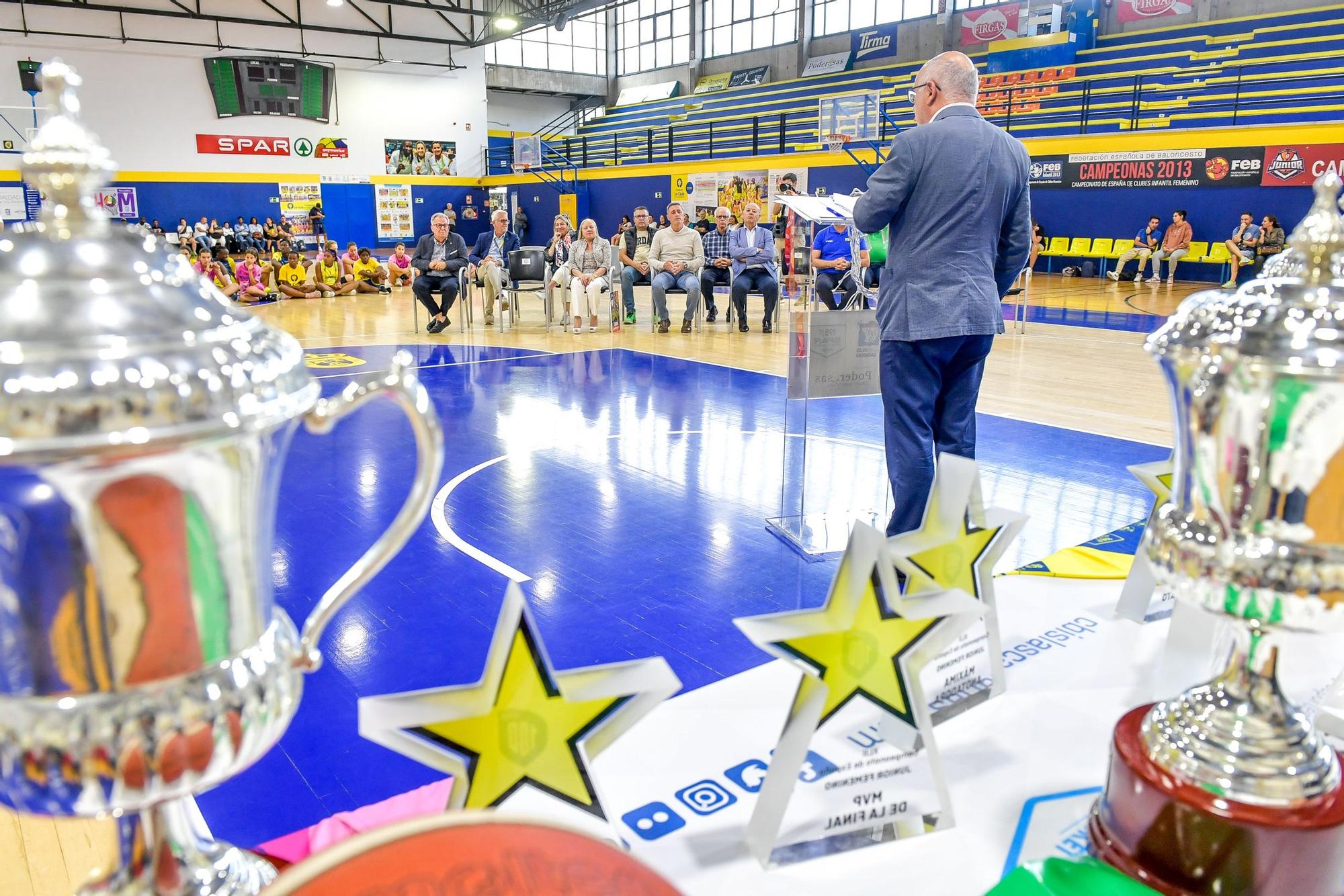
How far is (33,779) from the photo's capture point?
633 mm

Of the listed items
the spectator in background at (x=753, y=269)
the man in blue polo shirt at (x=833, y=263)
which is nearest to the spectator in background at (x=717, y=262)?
the spectator in background at (x=753, y=269)

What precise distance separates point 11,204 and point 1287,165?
1987 cm

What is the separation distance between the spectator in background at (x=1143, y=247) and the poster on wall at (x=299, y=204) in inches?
608

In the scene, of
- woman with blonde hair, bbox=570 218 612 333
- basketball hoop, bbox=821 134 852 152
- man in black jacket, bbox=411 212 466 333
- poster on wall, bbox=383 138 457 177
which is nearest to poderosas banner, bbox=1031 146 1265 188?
basketball hoop, bbox=821 134 852 152

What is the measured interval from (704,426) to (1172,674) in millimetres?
3994

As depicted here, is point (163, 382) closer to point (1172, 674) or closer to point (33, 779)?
point (33, 779)

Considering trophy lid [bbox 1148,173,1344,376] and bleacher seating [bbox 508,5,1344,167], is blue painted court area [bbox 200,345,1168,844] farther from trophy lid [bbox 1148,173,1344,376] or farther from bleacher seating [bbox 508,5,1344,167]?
bleacher seating [bbox 508,5,1344,167]

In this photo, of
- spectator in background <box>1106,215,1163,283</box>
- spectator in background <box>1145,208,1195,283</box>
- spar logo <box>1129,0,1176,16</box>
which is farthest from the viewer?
spar logo <box>1129,0,1176,16</box>

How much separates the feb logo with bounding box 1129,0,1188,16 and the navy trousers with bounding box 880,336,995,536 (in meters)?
17.7

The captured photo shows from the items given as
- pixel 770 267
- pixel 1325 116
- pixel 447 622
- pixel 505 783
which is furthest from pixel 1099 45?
pixel 505 783

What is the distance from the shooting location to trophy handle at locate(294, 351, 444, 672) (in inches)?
27.2

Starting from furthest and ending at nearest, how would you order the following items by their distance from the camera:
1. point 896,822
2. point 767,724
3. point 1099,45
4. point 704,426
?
point 1099,45 < point 704,426 < point 767,724 < point 896,822

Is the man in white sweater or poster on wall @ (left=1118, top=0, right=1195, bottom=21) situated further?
poster on wall @ (left=1118, top=0, right=1195, bottom=21)

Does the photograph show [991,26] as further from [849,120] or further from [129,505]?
[129,505]
